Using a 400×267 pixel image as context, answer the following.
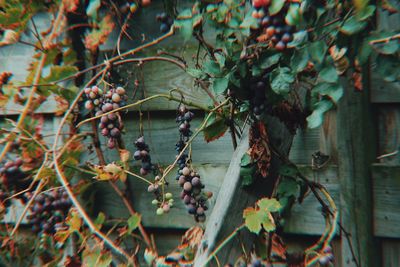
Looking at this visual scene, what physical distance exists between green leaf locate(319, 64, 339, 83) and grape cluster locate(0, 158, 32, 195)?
115cm

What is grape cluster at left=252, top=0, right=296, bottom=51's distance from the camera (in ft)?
3.93

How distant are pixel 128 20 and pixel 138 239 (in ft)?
2.54

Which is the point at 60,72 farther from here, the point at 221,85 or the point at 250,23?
the point at 250,23

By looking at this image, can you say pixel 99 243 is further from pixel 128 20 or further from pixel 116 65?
pixel 128 20

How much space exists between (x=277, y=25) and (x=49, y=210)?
3.60 feet

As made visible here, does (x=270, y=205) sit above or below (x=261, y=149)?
below

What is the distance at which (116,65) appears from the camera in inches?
71.1

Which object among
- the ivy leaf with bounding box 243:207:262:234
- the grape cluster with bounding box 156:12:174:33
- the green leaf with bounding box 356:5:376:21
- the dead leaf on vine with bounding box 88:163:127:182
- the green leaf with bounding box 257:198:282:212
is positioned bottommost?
the ivy leaf with bounding box 243:207:262:234

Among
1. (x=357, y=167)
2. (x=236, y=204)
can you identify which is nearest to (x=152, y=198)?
(x=236, y=204)

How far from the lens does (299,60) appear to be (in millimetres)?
1234

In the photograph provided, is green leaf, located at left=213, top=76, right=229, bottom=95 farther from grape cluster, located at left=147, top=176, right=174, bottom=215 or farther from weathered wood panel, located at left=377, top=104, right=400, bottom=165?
weathered wood panel, located at left=377, top=104, right=400, bottom=165

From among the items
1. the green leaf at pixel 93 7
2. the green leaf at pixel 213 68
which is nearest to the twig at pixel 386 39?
the green leaf at pixel 213 68

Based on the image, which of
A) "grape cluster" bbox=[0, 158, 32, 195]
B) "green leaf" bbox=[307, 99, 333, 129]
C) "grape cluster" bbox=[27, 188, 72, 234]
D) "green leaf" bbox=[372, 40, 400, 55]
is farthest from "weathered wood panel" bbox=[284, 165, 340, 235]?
"grape cluster" bbox=[0, 158, 32, 195]

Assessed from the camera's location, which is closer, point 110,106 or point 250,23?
point 250,23
